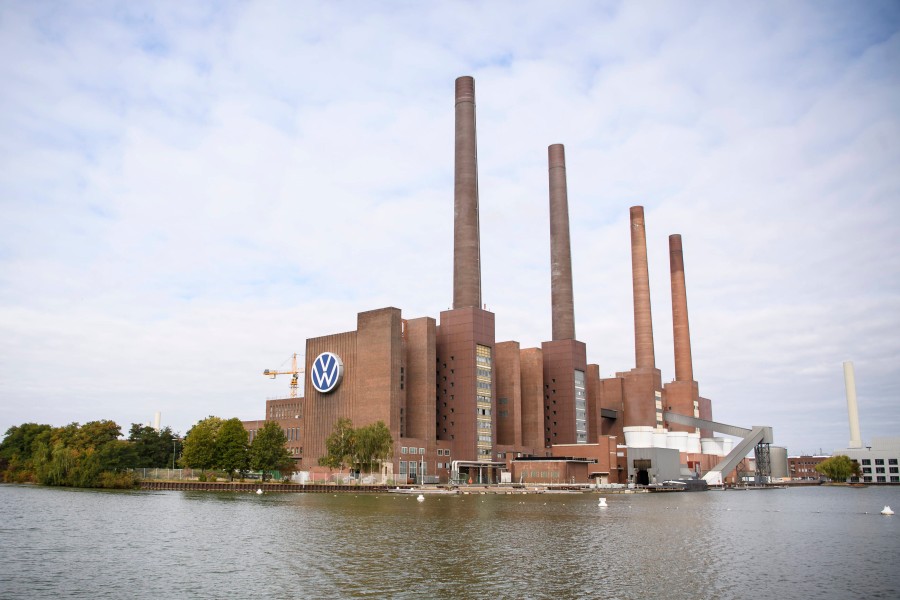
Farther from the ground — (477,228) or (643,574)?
(477,228)

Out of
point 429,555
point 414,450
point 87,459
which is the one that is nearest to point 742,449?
point 414,450

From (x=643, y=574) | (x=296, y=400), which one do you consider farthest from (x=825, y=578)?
(x=296, y=400)

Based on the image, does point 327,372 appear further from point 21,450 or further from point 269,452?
point 21,450

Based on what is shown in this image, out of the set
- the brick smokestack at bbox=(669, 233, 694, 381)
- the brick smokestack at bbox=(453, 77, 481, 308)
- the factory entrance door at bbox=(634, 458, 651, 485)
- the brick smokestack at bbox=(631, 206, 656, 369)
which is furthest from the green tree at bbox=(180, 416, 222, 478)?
the brick smokestack at bbox=(669, 233, 694, 381)

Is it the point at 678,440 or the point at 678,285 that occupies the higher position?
the point at 678,285

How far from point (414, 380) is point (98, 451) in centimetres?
5742

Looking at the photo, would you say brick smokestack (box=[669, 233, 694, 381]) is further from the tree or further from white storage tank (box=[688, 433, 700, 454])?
the tree

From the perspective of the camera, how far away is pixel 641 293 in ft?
581

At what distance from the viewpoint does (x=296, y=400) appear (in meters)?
164

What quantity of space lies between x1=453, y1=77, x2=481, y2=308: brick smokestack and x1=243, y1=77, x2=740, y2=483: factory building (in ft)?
0.77

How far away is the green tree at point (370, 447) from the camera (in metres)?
124

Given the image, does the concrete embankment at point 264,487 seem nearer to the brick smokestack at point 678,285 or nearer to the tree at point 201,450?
the tree at point 201,450

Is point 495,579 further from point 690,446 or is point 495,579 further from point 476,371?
point 690,446

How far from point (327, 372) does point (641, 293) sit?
252 feet
